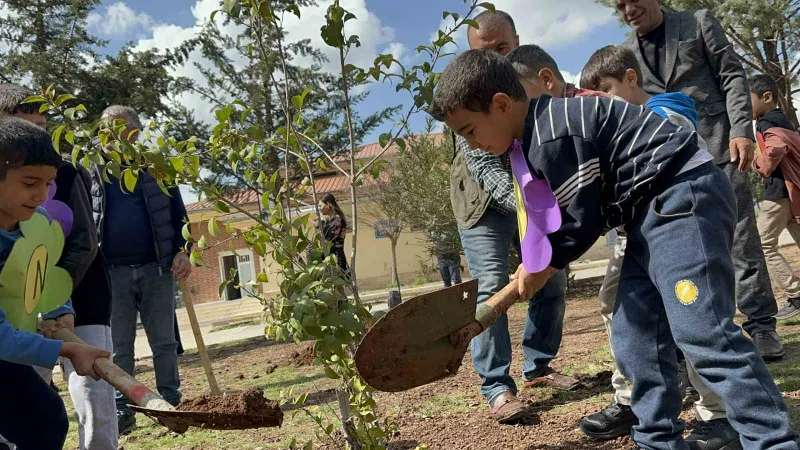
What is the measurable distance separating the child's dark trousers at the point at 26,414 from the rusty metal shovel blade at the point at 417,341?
3.93 feet

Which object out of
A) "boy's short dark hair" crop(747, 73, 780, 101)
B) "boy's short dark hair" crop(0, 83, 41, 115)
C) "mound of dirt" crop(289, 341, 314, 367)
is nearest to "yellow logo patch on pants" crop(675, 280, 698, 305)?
"boy's short dark hair" crop(0, 83, 41, 115)

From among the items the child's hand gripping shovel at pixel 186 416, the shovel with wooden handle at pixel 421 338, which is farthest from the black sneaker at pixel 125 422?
the shovel with wooden handle at pixel 421 338

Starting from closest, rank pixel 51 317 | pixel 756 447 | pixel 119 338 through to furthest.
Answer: pixel 756 447 → pixel 51 317 → pixel 119 338

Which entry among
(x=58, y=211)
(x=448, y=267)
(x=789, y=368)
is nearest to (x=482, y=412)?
(x=789, y=368)

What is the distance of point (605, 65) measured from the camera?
2953mm

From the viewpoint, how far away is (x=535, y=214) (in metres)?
2.23

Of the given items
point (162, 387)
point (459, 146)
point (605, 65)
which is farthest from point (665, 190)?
point (162, 387)

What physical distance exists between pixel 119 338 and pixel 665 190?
142 inches

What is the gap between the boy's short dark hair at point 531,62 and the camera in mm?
3152

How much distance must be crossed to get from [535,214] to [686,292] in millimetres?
528

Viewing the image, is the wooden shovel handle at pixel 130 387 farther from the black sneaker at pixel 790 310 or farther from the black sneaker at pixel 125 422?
the black sneaker at pixel 790 310

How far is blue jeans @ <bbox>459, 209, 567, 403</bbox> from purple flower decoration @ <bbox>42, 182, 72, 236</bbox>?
73.7 inches

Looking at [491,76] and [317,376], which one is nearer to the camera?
[491,76]

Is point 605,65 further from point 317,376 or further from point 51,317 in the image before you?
point 317,376
